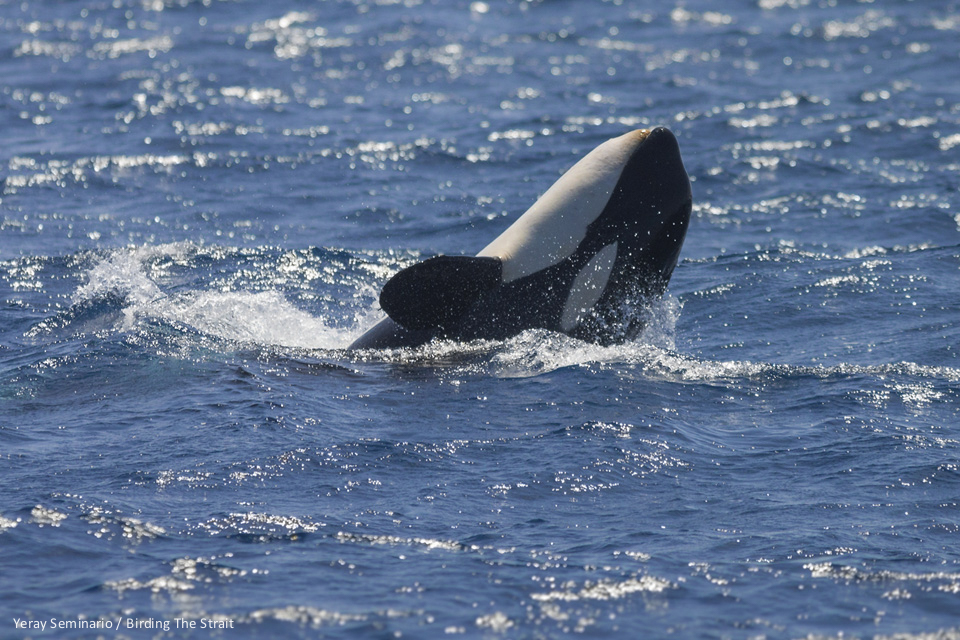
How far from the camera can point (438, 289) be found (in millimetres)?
12109

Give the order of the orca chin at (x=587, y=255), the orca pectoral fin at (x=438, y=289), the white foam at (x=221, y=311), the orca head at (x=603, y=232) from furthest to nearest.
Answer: the white foam at (x=221, y=311) → the orca head at (x=603, y=232) → the orca chin at (x=587, y=255) → the orca pectoral fin at (x=438, y=289)

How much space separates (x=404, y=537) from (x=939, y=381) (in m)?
6.61

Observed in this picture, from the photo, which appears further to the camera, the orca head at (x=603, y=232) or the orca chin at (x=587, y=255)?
the orca head at (x=603, y=232)

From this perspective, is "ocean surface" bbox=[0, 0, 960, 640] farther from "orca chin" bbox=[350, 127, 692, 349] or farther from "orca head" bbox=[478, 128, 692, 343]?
"orca head" bbox=[478, 128, 692, 343]

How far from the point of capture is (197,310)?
46.8 ft

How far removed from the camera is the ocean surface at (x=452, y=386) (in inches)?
306

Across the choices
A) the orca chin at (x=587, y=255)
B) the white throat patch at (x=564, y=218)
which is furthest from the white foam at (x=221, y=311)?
the white throat patch at (x=564, y=218)

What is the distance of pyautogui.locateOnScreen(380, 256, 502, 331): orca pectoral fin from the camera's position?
39.0ft

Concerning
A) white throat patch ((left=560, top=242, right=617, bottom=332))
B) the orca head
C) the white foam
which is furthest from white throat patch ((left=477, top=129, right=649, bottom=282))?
the white foam

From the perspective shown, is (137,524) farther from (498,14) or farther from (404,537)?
(498,14)

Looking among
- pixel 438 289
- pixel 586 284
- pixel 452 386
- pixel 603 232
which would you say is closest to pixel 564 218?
pixel 603 232

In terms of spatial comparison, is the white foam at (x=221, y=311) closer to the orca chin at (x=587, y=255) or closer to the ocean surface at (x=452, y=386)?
the ocean surface at (x=452, y=386)

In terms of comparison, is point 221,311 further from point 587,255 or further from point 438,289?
point 587,255

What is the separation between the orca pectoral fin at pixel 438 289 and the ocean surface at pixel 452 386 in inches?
16.7
